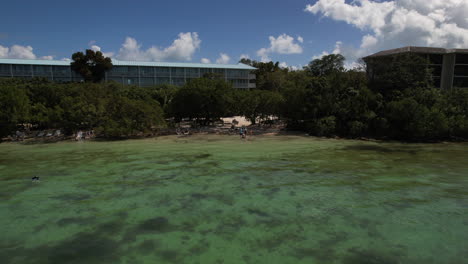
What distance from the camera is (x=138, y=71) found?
186 feet

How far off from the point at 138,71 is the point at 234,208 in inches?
1965

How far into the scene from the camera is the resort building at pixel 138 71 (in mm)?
50875

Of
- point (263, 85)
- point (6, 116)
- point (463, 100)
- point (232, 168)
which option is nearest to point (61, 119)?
point (6, 116)

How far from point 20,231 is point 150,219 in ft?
14.3

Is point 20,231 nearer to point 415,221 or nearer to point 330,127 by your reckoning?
point 415,221

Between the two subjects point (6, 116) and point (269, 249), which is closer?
point (269, 249)

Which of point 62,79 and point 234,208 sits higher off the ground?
point 62,79

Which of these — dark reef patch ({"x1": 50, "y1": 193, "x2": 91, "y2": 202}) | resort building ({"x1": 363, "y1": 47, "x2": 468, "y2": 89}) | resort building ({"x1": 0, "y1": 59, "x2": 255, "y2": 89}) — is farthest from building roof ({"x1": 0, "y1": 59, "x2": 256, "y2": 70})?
dark reef patch ({"x1": 50, "y1": 193, "x2": 91, "y2": 202})

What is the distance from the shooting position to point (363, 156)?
22656mm

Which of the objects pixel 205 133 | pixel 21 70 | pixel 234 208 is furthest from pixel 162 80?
pixel 234 208

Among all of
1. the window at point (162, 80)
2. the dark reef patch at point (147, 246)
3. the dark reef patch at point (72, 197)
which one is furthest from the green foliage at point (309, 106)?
the dark reef patch at point (147, 246)

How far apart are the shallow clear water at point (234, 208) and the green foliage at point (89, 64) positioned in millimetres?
32454

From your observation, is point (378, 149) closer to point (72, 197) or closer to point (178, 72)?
point (72, 197)

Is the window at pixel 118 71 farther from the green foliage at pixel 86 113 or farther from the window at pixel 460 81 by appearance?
the window at pixel 460 81
